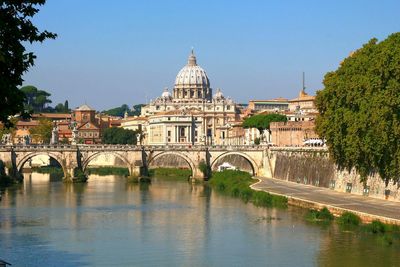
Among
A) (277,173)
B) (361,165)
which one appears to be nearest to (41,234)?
(361,165)

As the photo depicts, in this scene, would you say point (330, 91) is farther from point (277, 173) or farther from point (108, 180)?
point (108, 180)

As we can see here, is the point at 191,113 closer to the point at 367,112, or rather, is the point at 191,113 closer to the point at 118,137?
the point at 118,137

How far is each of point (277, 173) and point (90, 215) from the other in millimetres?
20992

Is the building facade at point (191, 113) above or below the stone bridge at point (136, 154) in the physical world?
above

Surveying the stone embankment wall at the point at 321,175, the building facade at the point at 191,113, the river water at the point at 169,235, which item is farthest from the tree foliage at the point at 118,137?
the river water at the point at 169,235

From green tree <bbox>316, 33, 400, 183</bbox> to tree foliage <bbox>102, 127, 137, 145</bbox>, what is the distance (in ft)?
210

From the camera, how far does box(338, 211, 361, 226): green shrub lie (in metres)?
29.8

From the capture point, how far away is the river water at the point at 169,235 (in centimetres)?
2447

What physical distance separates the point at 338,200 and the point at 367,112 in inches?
138

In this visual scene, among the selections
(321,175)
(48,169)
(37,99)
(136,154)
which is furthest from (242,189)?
(37,99)

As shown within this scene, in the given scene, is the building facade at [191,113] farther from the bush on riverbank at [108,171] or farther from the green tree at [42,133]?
the bush on riverbank at [108,171]

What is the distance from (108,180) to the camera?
60094 millimetres

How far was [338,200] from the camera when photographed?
35.5m

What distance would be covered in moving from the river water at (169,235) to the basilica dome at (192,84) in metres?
95.2
